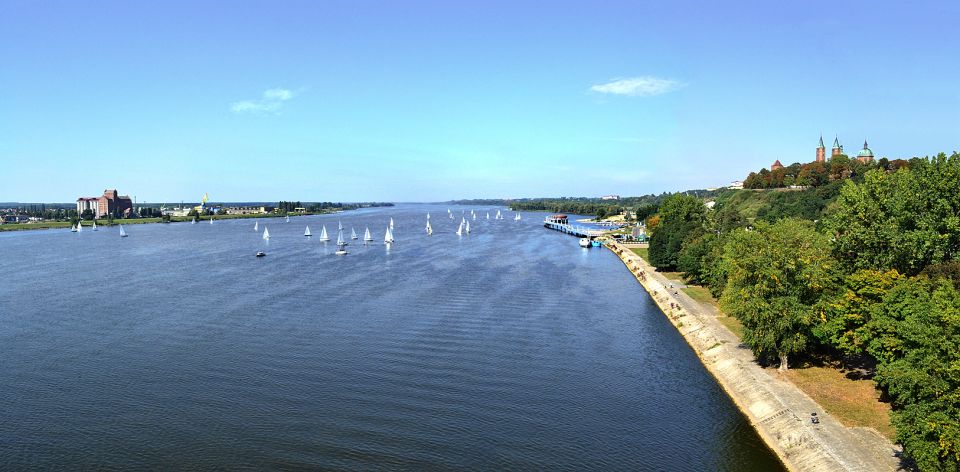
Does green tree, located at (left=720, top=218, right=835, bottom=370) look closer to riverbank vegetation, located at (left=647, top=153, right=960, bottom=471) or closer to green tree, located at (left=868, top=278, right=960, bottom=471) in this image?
riverbank vegetation, located at (left=647, top=153, right=960, bottom=471)

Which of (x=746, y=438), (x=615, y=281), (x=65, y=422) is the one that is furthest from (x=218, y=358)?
(x=615, y=281)

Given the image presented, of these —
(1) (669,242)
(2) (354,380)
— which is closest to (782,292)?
(2) (354,380)

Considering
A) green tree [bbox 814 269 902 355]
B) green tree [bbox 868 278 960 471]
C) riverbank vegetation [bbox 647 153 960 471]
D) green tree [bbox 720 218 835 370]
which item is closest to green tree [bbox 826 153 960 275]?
riverbank vegetation [bbox 647 153 960 471]

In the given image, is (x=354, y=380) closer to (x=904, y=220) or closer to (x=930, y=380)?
(x=930, y=380)

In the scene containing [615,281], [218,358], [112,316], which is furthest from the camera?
[615,281]

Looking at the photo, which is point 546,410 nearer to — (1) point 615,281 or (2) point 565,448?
(2) point 565,448

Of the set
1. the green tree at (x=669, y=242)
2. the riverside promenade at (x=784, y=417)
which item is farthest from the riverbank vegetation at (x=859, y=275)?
the green tree at (x=669, y=242)
